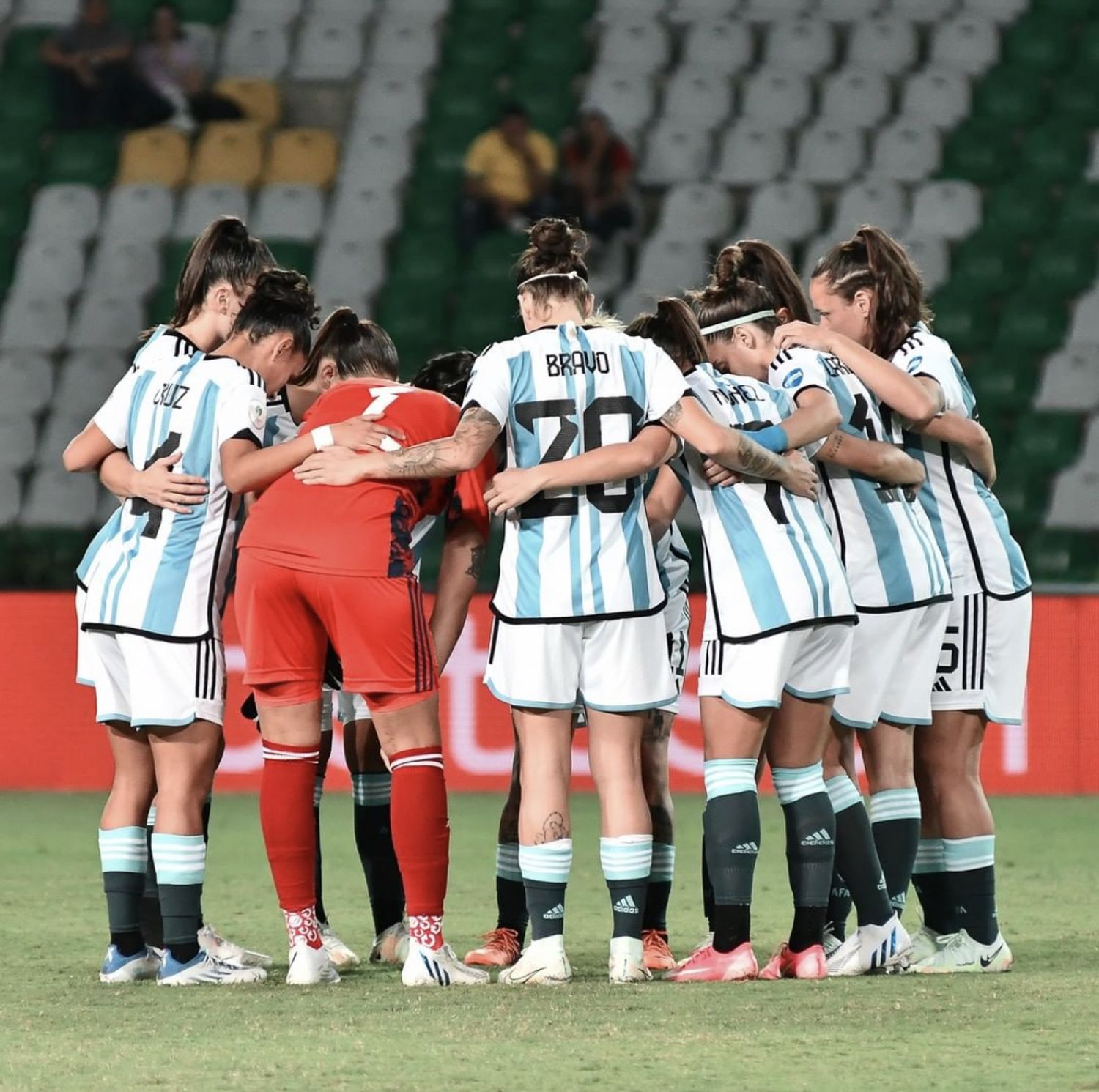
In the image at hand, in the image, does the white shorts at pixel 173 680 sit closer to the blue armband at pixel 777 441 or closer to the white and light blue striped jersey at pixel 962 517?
the blue armband at pixel 777 441

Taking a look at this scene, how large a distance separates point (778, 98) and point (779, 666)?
31.4 ft

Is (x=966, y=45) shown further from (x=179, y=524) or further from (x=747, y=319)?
(x=179, y=524)

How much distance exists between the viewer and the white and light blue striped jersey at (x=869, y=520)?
15.1ft

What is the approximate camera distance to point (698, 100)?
13.3m

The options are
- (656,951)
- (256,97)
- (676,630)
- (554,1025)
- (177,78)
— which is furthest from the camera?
(256,97)

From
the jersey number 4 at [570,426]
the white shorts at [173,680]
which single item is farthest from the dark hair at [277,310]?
the white shorts at [173,680]

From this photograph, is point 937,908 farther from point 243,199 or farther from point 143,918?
point 243,199

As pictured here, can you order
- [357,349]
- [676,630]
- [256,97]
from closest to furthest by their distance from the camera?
[357,349]
[676,630]
[256,97]

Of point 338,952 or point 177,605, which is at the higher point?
point 177,605

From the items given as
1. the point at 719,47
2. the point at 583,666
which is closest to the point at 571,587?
the point at 583,666

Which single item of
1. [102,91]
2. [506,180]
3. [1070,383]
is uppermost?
[102,91]

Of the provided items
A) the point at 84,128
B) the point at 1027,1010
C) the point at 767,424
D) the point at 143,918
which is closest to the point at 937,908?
the point at 1027,1010

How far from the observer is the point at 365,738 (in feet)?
16.4

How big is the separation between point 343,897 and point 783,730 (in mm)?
2159
